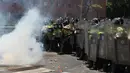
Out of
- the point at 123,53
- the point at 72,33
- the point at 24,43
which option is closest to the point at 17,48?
the point at 24,43

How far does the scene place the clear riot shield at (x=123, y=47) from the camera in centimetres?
1073

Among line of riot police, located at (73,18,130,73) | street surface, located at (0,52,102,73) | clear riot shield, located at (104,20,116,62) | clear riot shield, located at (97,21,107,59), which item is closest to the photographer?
line of riot police, located at (73,18,130,73)

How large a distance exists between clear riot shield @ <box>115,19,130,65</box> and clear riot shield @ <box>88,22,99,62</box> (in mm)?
1910

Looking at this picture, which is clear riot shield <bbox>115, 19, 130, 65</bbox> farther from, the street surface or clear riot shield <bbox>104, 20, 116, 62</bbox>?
the street surface

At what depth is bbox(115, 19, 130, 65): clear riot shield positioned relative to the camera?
10727 millimetres

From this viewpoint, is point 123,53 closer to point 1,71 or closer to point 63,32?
point 1,71

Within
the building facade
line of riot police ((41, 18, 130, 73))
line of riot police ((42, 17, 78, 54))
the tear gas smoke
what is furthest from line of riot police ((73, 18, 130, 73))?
the building facade

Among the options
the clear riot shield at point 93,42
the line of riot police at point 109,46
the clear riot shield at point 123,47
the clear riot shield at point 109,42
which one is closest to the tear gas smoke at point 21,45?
the clear riot shield at point 93,42

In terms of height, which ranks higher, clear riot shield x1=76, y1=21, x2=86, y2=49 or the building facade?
the building facade

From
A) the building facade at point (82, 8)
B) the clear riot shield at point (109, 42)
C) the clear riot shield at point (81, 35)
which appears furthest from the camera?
the building facade at point (82, 8)

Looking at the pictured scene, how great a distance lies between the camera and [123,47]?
1088 cm

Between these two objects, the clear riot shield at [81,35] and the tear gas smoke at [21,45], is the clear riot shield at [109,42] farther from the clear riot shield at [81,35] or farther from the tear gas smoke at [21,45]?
the clear riot shield at [81,35]

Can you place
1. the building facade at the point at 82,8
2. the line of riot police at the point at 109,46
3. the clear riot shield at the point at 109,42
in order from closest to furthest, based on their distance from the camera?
the line of riot police at the point at 109,46
the clear riot shield at the point at 109,42
the building facade at the point at 82,8

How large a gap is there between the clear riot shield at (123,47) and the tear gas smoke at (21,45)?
4.49 m
